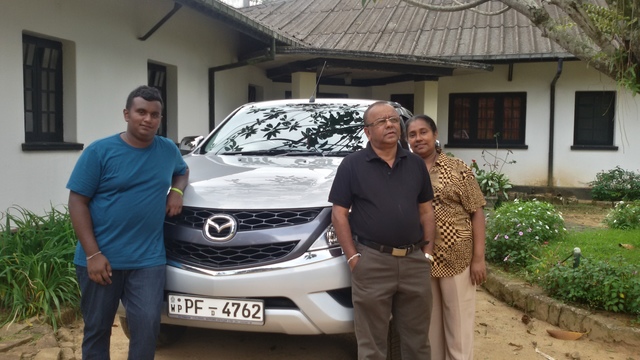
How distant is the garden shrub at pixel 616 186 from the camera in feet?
36.0

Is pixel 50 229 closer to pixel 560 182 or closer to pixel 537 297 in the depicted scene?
pixel 537 297

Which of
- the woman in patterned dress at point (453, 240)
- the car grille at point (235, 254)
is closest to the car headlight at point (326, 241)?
the car grille at point (235, 254)

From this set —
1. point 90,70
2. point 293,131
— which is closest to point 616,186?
point 293,131

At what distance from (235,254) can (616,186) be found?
10.3m

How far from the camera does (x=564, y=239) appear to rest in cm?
648

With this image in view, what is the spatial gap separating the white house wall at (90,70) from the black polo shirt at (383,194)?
4.36m

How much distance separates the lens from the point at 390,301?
2.85m

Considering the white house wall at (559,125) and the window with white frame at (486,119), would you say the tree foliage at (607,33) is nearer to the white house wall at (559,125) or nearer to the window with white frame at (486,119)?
the window with white frame at (486,119)

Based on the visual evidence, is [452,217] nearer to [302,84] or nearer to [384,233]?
[384,233]

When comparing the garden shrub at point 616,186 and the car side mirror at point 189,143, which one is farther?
the garden shrub at point 616,186

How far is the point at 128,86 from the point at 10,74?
7.10 ft

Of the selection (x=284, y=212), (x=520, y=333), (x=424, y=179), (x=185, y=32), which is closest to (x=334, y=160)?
(x=284, y=212)

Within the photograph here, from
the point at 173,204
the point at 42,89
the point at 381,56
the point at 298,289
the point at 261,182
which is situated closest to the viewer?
the point at 298,289

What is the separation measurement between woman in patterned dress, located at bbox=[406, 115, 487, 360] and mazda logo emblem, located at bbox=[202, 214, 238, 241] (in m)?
1.11
